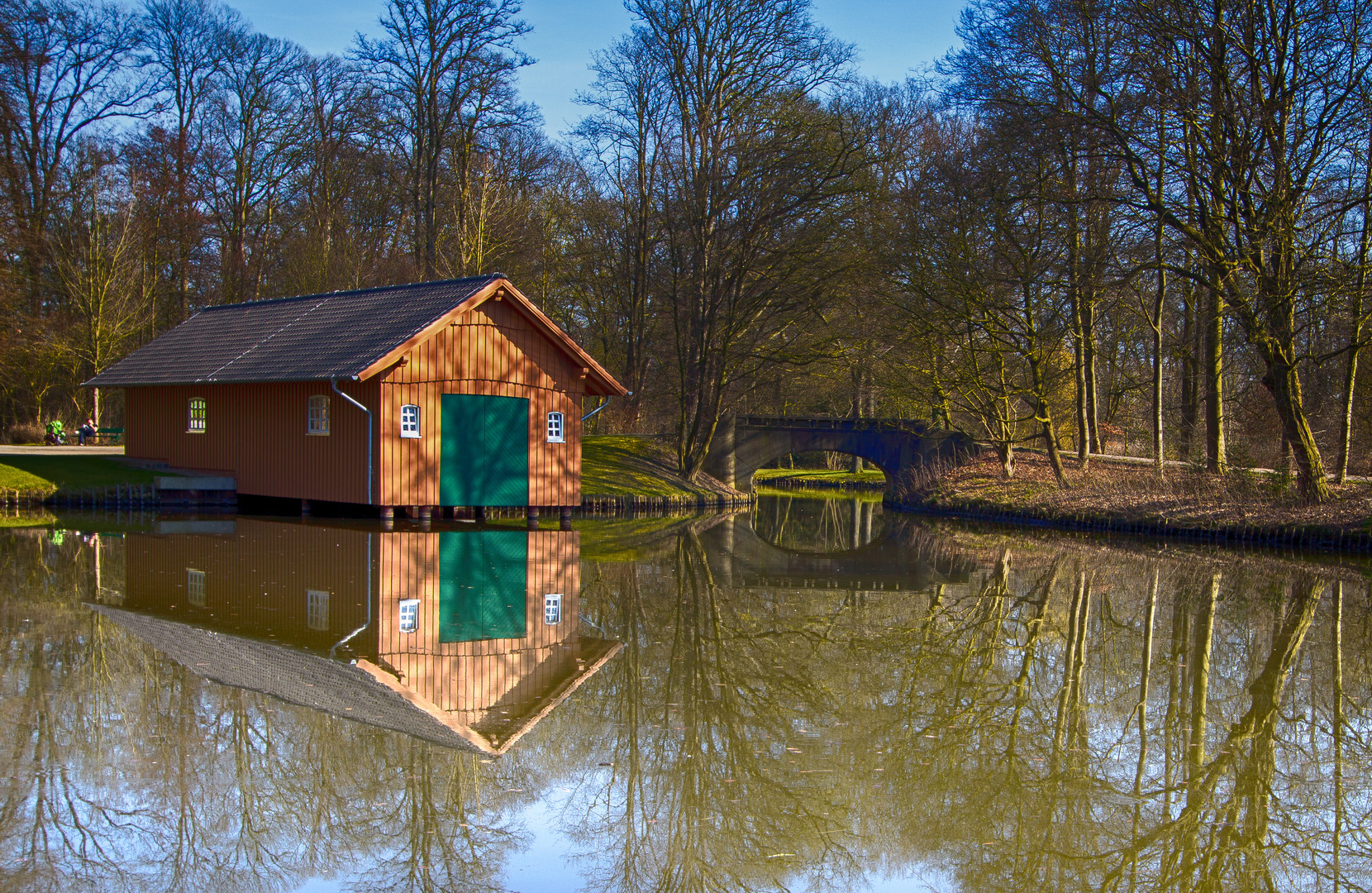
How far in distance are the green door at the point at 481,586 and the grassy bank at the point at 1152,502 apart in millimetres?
11888

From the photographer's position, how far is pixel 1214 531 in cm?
2039

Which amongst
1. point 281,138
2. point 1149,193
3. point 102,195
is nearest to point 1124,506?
point 1149,193

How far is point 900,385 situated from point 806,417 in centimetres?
352

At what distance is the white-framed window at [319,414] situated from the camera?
67.5 feet

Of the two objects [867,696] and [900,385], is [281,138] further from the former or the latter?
[867,696]

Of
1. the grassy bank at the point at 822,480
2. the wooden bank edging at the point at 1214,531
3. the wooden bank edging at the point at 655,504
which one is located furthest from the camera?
the grassy bank at the point at 822,480

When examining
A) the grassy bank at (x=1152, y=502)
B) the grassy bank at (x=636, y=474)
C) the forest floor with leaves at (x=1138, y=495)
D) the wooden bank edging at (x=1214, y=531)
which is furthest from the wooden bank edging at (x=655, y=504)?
the wooden bank edging at (x=1214, y=531)

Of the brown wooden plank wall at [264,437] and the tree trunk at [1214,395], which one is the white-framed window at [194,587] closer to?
the brown wooden plank wall at [264,437]

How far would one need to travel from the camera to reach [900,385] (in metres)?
28.2

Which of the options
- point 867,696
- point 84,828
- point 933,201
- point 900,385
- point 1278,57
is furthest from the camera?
point 900,385

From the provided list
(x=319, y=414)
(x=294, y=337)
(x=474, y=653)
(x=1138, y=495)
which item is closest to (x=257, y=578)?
(x=474, y=653)

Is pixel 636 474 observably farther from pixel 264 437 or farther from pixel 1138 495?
pixel 1138 495

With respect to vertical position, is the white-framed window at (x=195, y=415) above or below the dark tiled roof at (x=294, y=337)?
below

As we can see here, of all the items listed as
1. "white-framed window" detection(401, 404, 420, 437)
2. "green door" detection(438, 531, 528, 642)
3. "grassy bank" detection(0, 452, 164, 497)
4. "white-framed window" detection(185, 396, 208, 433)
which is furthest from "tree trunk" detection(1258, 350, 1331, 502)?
"grassy bank" detection(0, 452, 164, 497)
